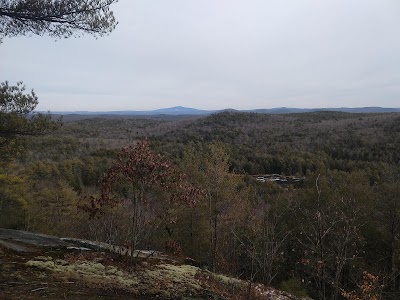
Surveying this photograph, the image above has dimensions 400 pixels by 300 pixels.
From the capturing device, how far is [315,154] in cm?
7200

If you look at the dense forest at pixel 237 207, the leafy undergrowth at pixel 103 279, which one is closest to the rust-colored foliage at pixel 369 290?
A: the dense forest at pixel 237 207

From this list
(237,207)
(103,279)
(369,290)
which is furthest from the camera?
(237,207)

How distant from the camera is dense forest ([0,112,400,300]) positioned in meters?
7.88

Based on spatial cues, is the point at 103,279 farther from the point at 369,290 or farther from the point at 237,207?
the point at 237,207

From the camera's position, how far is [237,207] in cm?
1986

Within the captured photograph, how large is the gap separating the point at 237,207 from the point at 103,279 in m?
13.7

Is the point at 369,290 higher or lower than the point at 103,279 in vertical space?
lower

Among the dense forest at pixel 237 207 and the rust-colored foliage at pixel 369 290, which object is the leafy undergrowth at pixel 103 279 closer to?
the dense forest at pixel 237 207

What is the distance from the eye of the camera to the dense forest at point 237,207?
310 inches

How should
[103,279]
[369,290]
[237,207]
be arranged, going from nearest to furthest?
[103,279], [369,290], [237,207]

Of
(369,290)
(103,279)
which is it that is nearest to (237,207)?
(369,290)

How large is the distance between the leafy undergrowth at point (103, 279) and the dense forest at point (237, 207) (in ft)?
2.16

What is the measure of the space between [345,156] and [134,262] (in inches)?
2723

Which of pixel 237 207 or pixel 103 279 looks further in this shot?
pixel 237 207
